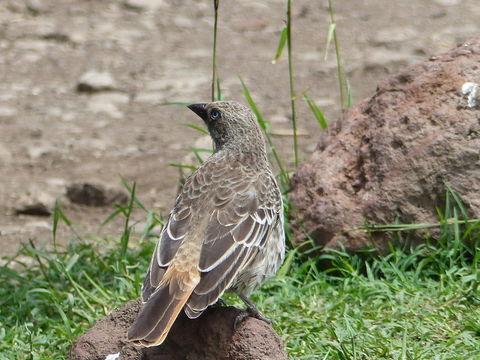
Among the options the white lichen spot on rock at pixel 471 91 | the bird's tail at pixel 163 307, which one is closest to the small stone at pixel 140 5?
the white lichen spot on rock at pixel 471 91

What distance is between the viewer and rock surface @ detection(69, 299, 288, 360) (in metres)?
4.47

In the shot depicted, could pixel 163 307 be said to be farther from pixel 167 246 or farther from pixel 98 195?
pixel 98 195

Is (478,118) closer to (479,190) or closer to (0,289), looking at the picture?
(479,190)

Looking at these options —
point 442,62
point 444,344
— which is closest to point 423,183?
point 442,62

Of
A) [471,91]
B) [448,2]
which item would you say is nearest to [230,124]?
[471,91]

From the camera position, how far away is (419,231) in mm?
6020

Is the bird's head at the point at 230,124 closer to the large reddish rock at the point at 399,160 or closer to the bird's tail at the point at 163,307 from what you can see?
the large reddish rock at the point at 399,160

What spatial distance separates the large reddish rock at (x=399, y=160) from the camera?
5.99 meters

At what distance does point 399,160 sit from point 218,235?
5.88 feet

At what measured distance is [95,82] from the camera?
10344 mm

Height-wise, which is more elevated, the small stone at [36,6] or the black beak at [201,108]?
the small stone at [36,6]

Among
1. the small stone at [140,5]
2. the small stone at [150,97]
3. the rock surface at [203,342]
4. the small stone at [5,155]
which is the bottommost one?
the small stone at [5,155]

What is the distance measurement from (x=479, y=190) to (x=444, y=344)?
4.19 ft

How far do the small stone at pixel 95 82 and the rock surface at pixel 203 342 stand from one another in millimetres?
5868
